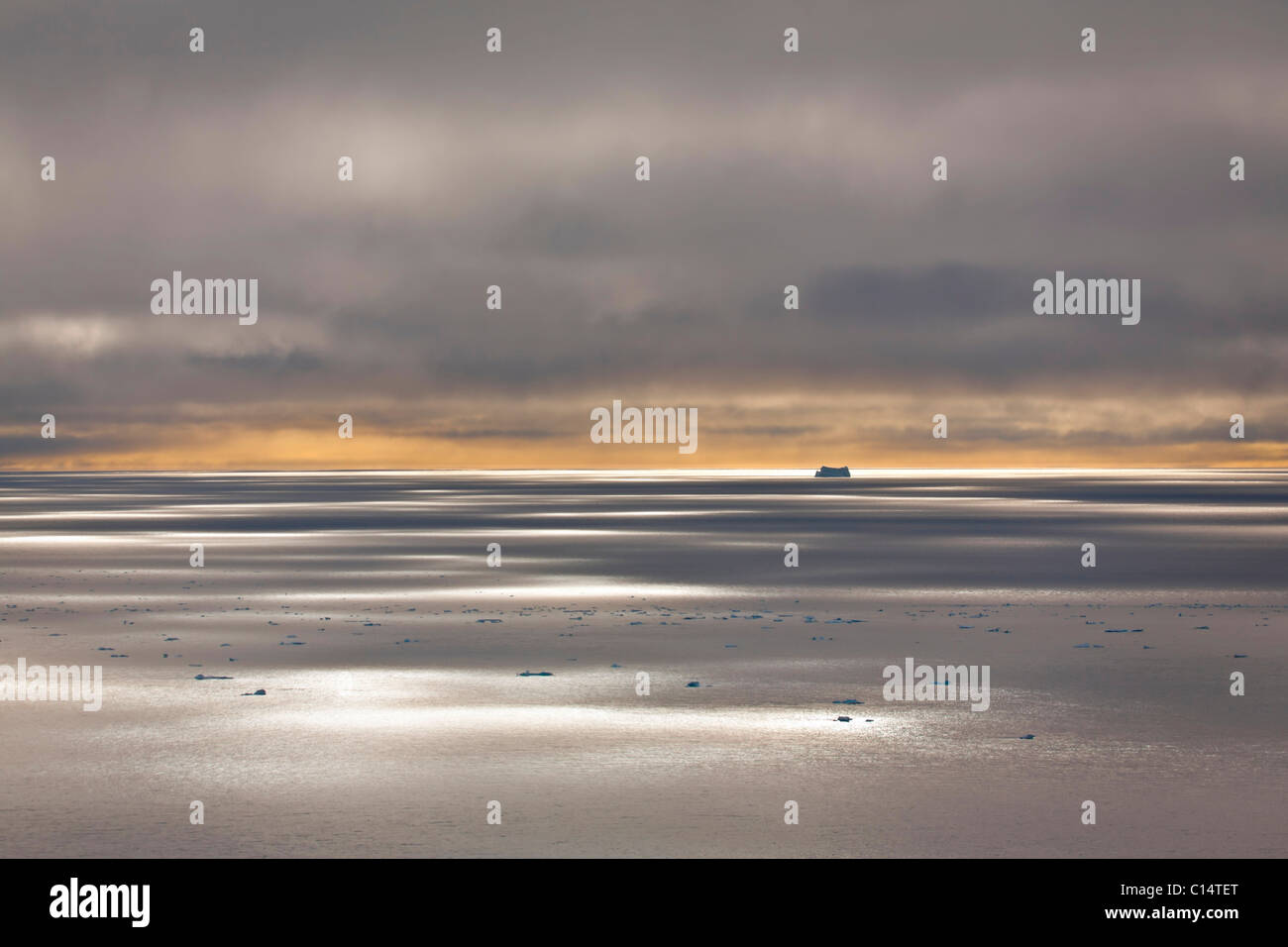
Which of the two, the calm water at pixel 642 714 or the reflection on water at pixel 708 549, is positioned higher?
the reflection on water at pixel 708 549

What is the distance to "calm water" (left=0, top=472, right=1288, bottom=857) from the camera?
12.6 meters

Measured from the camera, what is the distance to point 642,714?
1825 cm

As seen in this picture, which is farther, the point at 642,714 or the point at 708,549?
the point at 708,549

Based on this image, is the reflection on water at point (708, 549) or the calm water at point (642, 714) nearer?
the calm water at point (642, 714)

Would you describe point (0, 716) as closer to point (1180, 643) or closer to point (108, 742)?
point (108, 742)

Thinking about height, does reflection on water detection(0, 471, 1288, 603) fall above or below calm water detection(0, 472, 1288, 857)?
above

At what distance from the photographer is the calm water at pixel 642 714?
12.6 m

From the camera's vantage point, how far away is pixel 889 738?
16734mm

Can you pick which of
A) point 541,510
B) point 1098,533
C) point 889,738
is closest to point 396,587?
point 889,738

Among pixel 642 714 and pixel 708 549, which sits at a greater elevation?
pixel 708 549

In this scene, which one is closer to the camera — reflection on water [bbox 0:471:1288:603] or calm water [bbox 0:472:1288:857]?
calm water [bbox 0:472:1288:857]
